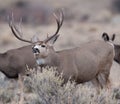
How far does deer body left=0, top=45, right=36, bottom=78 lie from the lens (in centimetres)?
1636

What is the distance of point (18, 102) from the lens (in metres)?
14.5

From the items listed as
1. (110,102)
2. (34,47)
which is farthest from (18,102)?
(110,102)

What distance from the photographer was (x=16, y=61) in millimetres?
16531

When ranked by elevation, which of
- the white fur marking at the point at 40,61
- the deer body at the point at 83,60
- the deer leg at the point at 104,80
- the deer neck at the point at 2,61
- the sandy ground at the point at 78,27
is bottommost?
the sandy ground at the point at 78,27

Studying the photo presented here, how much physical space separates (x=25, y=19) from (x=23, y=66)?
112 ft

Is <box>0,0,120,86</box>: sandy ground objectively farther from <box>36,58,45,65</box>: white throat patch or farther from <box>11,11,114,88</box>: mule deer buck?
<box>36,58,45,65</box>: white throat patch

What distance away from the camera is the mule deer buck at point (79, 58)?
14.5 meters

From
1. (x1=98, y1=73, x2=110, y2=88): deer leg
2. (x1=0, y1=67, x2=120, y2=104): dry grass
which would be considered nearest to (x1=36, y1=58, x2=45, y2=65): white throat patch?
(x1=0, y1=67, x2=120, y2=104): dry grass

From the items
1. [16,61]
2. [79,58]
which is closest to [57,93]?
[79,58]

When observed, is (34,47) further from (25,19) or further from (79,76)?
(25,19)

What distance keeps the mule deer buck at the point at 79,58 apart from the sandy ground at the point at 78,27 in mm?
1179

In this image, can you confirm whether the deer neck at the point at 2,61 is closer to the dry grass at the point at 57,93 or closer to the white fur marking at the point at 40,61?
the white fur marking at the point at 40,61

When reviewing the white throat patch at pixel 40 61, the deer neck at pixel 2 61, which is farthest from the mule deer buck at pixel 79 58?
the deer neck at pixel 2 61

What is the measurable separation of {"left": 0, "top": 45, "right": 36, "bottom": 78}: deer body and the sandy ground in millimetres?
2221
